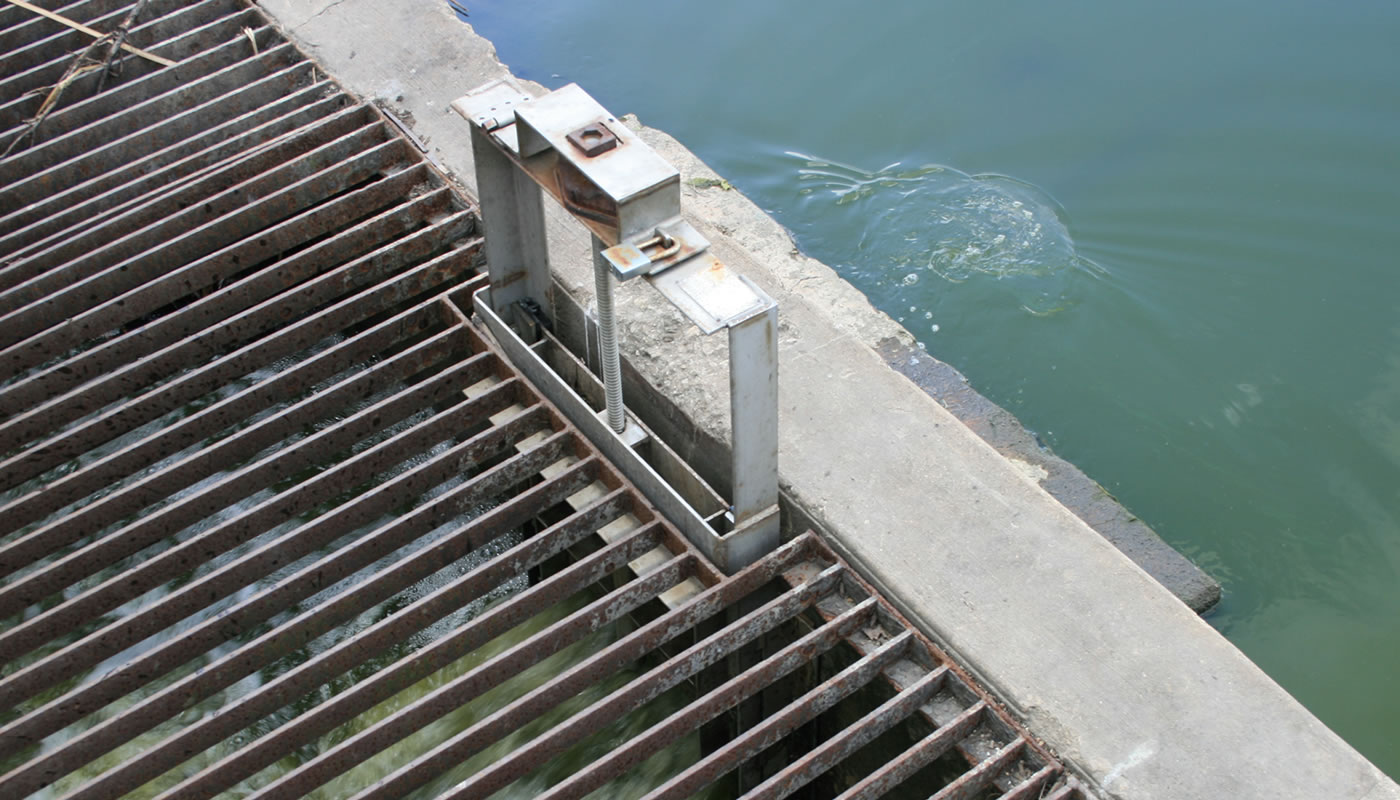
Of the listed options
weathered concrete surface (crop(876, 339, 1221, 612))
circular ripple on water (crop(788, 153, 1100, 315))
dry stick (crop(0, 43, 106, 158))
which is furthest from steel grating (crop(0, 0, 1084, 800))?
circular ripple on water (crop(788, 153, 1100, 315))

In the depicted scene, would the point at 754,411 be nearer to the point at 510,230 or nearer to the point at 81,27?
the point at 510,230

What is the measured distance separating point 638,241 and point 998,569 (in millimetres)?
1511

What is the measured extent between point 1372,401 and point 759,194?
10.4 feet

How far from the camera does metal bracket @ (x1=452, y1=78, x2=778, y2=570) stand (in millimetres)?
3457

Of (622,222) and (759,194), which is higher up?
(622,222)

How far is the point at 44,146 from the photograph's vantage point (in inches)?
227

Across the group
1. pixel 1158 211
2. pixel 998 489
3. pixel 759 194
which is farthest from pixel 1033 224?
pixel 998 489

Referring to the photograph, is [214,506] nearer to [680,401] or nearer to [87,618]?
[87,618]

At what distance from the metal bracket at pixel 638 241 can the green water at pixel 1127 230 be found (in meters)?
2.08

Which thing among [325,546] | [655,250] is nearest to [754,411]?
[655,250]

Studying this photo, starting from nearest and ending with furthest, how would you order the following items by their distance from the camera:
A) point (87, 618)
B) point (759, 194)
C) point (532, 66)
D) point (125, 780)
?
point (125, 780) < point (87, 618) < point (759, 194) < point (532, 66)

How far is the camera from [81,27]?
20.6 feet

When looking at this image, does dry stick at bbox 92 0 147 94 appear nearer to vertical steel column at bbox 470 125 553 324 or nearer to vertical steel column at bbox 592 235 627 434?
vertical steel column at bbox 470 125 553 324

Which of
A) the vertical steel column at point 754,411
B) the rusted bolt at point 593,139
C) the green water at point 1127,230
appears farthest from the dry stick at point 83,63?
the vertical steel column at point 754,411
